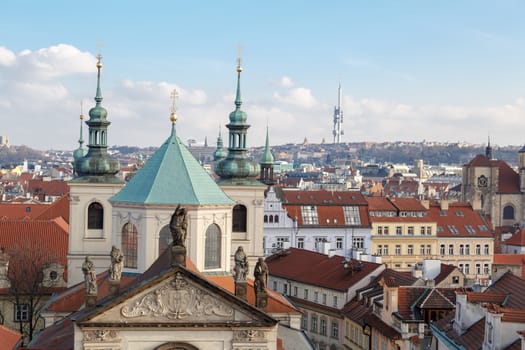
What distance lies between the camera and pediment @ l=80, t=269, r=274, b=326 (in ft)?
108

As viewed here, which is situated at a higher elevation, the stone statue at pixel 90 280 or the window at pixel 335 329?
the stone statue at pixel 90 280

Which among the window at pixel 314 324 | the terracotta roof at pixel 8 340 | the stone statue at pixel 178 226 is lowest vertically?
the window at pixel 314 324

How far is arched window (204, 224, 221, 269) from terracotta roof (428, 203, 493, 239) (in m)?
55.8

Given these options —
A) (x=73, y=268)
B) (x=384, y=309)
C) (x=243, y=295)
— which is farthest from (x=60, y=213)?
(x=243, y=295)

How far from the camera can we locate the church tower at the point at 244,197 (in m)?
57.6

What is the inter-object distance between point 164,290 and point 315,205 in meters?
66.6

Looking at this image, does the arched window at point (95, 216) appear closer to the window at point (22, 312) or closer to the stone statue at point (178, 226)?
the window at point (22, 312)

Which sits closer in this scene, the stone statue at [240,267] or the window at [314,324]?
the stone statue at [240,267]

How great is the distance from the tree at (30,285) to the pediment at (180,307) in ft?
83.5

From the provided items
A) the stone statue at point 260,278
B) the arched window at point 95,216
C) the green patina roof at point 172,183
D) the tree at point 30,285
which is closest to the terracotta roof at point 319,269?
the green patina roof at point 172,183

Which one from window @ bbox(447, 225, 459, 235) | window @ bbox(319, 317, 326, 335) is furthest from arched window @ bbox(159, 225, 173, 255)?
window @ bbox(447, 225, 459, 235)

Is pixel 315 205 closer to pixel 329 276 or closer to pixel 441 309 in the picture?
pixel 329 276

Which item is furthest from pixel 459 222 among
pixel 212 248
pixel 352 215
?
pixel 212 248

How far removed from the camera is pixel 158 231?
48.6m
